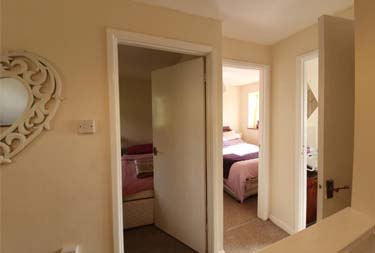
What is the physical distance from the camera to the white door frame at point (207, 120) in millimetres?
1495

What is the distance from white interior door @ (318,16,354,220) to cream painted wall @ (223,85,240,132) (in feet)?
15.1

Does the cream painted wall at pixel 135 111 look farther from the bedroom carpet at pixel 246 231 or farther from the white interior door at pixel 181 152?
the bedroom carpet at pixel 246 231

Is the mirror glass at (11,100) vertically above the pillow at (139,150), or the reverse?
the mirror glass at (11,100)

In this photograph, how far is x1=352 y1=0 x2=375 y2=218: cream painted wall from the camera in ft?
2.91

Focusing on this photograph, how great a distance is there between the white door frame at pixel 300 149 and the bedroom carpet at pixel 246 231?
1.10 feet

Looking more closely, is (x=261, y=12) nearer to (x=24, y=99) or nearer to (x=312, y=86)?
(x=312, y=86)

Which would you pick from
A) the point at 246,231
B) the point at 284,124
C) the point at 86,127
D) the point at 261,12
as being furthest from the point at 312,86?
the point at 86,127

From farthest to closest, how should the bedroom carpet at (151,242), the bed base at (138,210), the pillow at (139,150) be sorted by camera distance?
the pillow at (139,150)
the bed base at (138,210)
the bedroom carpet at (151,242)

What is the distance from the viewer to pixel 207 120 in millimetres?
1909

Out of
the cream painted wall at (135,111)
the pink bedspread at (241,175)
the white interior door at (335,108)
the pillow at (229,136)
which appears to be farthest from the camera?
the pillow at (229,136)

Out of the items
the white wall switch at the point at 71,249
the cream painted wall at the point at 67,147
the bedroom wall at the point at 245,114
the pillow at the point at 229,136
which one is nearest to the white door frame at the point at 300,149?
the cream painted wall at the point at 67,147

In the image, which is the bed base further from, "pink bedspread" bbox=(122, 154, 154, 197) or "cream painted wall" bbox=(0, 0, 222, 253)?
"cream painted wall" bbox=(0, 0, 222, 253)

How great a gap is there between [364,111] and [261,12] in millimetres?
1274

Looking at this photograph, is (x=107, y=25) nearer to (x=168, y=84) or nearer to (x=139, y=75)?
(x=168, y=84)
